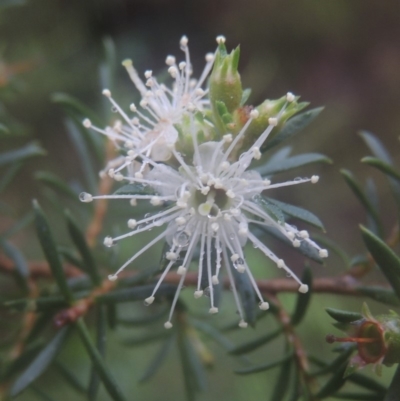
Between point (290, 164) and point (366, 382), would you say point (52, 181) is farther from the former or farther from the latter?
point (366, 382)

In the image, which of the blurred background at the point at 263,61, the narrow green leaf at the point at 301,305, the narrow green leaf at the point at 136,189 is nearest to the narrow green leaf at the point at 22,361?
the narrow green leaf at the point at 136,189

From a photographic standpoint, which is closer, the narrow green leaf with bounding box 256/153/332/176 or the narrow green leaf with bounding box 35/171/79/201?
the narrow green leaf with bounding box 256/153/332/176

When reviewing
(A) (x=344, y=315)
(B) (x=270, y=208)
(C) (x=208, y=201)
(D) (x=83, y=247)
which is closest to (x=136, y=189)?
(C) (x=208, y=201)

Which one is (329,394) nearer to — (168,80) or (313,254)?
(313,254)

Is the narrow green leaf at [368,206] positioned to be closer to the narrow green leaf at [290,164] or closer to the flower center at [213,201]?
the narrow green leaf at [290,164]

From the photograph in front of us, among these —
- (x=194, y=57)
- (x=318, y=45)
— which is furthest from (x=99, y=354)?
(x=318, y=45)

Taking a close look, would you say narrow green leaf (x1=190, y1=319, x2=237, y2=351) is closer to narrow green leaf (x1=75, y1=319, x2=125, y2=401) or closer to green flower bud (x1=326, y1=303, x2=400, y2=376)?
narrow green leaf (x1=75, y1=319, x2=125, y2=401)

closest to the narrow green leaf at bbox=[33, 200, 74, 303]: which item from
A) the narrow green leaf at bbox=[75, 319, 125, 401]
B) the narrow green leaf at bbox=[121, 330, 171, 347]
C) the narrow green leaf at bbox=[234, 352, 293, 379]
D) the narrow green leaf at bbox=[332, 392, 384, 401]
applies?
the narrow green leaf at bbox=[75, 319, 125, 401]
